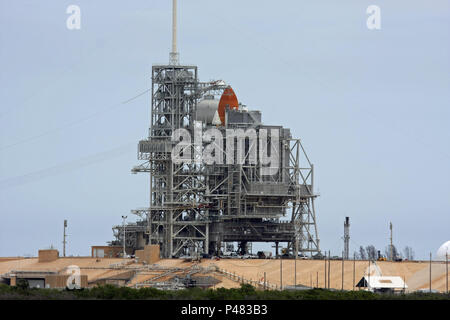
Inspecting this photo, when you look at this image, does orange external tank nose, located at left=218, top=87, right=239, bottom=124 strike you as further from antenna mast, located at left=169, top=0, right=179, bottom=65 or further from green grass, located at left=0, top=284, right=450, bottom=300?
green grass, located at left=0, top=284, right=450, bottom=300

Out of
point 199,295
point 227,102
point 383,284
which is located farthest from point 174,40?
point 199,295

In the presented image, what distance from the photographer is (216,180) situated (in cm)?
16188

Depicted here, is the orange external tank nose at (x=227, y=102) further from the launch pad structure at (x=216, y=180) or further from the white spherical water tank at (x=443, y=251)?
the white spherical water tank at (x=443, y=251)

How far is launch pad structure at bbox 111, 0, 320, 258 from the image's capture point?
161 m

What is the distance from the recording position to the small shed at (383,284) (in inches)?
5007

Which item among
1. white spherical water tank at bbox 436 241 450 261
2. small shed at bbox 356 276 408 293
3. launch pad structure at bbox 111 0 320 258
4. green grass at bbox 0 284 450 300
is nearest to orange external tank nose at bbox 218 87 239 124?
launch pad structure at bbox 111 0 320 258

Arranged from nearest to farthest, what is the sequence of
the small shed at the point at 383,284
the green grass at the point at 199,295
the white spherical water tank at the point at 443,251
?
the green grass at the point at 199,295 < the small shed at the point at 383,284 < the white spherical water tank at the point at 443,251

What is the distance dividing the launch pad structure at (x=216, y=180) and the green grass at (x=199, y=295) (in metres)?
38.9

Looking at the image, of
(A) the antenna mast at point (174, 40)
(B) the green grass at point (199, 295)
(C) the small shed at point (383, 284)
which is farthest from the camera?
(A) the antenna mast at point (174, 40)

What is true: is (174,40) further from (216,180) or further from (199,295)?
(199,295)

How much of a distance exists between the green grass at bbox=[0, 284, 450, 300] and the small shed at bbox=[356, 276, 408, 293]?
8.37 metres

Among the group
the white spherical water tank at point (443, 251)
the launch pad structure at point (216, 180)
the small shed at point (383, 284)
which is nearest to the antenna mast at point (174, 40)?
the launch pad structure at point (216, 180)
